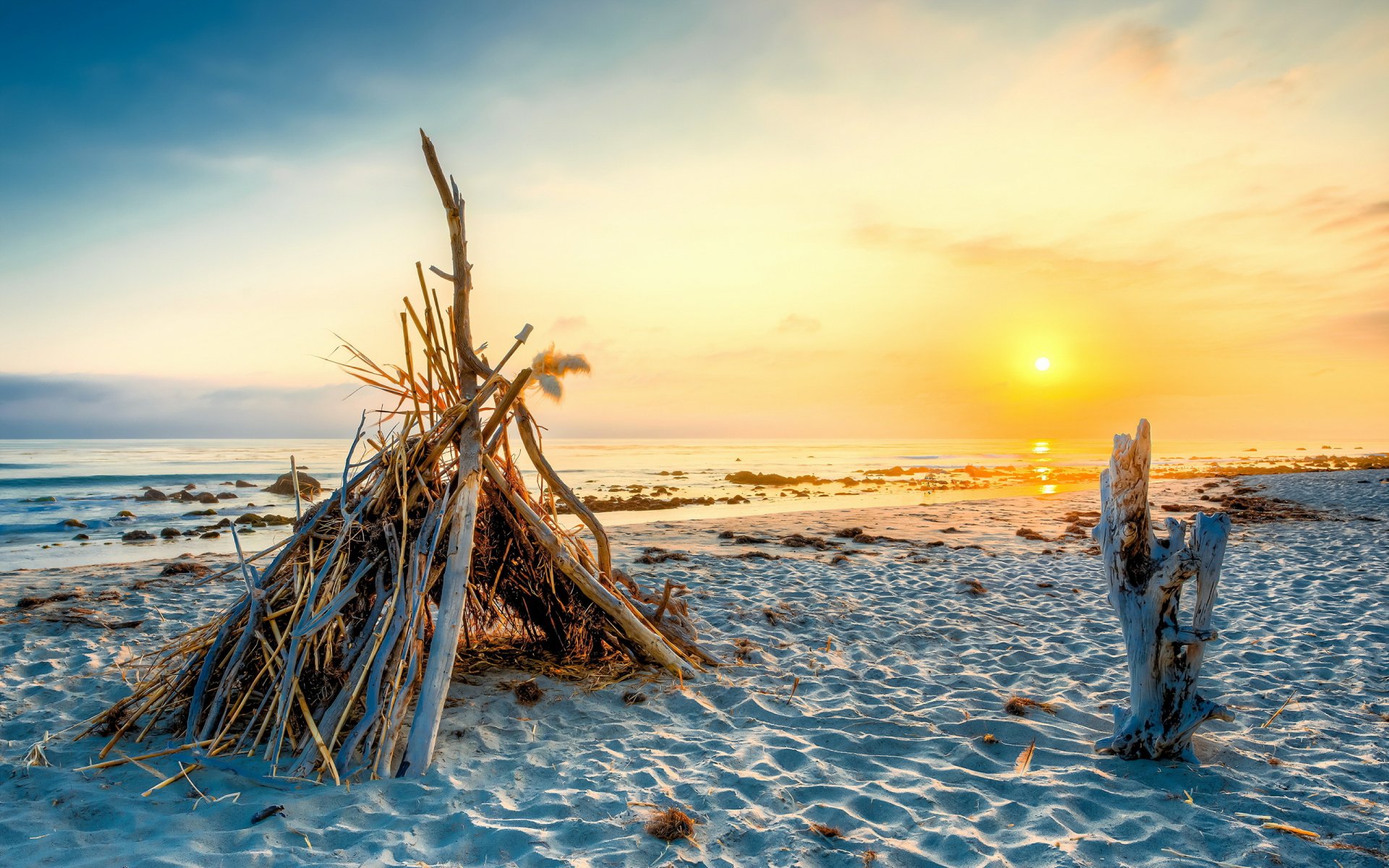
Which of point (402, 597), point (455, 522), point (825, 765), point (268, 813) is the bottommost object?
point (825, 765)

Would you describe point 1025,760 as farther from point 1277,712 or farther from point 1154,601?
point 1277,712

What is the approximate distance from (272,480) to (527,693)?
Result: 89.6 ft

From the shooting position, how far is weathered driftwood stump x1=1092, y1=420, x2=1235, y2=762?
3.58 meters

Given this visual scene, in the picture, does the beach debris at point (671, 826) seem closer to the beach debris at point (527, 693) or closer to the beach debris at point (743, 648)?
the beach debris at point (527, 693)

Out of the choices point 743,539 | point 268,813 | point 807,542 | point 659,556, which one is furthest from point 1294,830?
point 743,539

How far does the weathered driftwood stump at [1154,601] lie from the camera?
11.7ft

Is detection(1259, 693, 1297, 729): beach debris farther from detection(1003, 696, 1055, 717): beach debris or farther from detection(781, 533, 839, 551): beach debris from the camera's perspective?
detection(781, 533, 839, 551): beach debris

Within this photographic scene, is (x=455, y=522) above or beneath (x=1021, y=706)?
above

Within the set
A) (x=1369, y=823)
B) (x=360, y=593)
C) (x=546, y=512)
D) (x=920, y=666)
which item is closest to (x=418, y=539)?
(x=360, y=593)

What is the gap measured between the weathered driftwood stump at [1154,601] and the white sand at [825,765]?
0.22 metres

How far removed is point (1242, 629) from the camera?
20.9 feet

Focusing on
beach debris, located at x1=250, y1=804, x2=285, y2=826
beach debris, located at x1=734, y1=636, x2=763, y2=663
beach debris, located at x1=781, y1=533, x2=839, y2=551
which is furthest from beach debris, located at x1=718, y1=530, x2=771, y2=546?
beach debris, located at x1=250, y1=804, x2=285, y2=826

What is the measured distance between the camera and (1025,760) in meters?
3.93

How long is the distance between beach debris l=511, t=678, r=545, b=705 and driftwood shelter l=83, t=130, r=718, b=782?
600 mm
